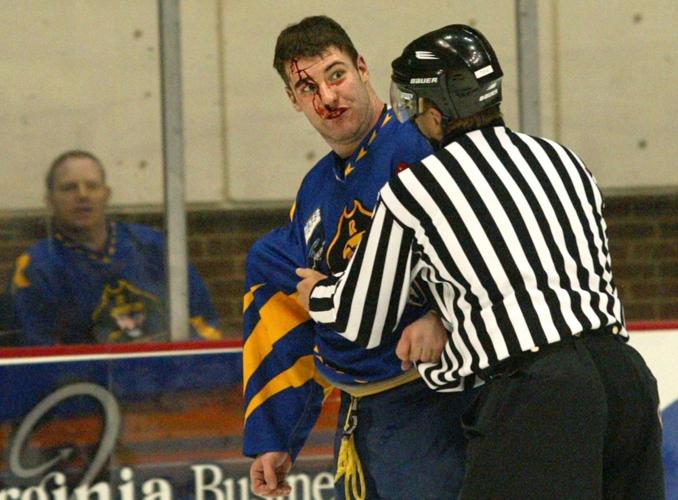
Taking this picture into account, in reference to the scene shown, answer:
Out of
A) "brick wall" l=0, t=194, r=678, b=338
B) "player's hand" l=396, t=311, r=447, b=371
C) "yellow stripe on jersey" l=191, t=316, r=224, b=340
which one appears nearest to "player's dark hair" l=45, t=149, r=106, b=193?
"brick wall" l=0, t=194, r=678, b=338

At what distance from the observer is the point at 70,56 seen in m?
3.59

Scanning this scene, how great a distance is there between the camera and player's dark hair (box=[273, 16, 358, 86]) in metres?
2.45

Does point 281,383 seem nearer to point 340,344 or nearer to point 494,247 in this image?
point 340,344

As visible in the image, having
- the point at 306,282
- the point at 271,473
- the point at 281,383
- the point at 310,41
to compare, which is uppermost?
the point at 310,41

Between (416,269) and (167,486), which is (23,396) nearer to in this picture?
→ (167,486)

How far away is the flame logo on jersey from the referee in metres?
0.22

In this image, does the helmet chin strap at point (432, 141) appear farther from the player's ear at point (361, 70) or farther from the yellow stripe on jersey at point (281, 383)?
the yellow stripe on jersey at point (281, 383)

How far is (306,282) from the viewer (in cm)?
234

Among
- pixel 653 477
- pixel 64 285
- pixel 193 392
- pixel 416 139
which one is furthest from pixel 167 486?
pixel 653 477

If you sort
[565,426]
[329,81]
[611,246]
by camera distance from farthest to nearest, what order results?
[611,246], [329,81], [565,426]

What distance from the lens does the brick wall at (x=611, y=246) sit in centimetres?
360

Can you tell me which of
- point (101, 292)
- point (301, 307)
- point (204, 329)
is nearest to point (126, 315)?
point (101, 292)

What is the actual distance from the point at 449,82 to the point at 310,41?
441 millimetres

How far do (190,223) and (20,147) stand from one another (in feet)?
1.60
